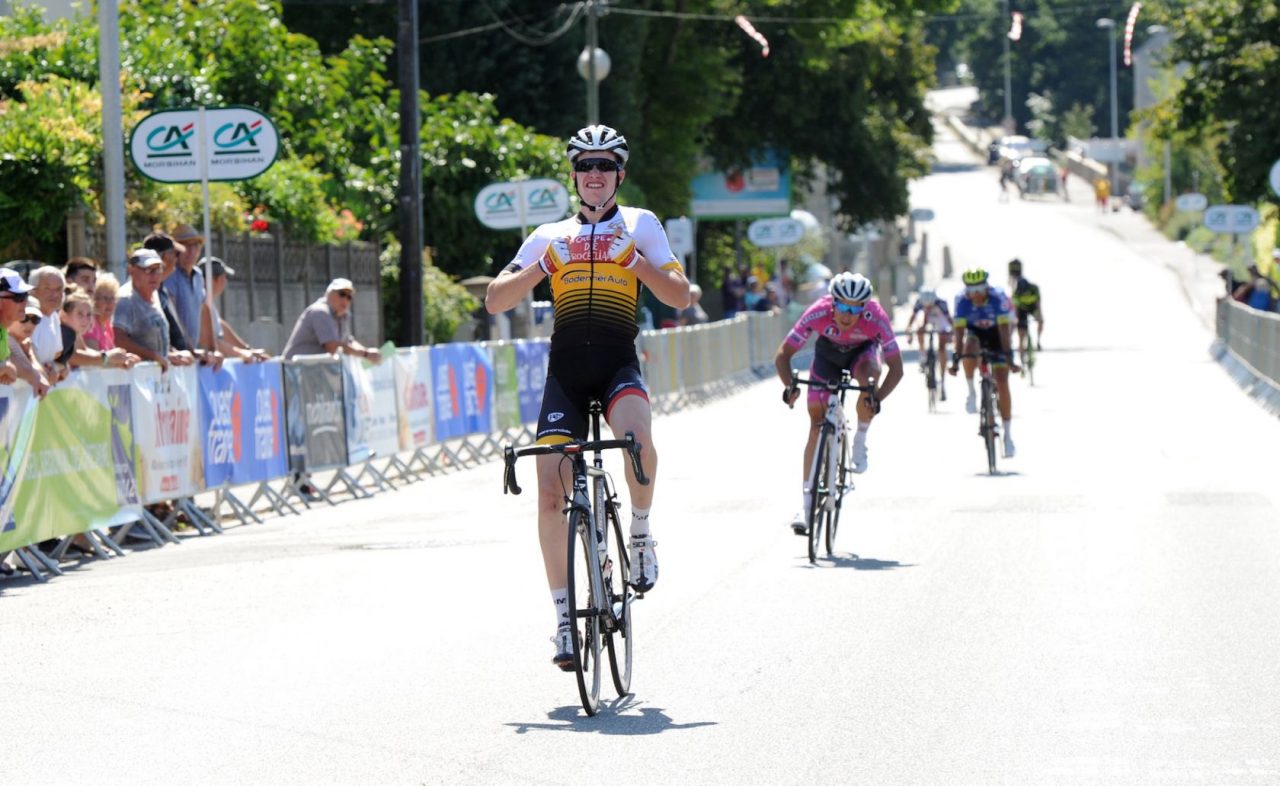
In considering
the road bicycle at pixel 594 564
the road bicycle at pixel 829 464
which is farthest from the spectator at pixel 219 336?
the road bicycle at pixel 594 564

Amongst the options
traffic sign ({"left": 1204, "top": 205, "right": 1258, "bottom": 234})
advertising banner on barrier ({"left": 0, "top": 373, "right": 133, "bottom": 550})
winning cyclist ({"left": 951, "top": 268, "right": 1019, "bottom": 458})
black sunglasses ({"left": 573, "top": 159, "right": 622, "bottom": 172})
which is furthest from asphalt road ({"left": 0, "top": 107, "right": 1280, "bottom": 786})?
traffic sign ({"left": 1204, "top": 205, "right": 1258, "bottom": 234})

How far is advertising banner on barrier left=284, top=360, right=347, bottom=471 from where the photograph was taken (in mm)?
18047

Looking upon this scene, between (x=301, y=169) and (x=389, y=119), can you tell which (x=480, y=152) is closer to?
(x=389, y=119)

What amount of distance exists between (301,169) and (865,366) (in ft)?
53.4

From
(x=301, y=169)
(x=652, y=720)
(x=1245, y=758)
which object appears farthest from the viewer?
(x=301, y=169)

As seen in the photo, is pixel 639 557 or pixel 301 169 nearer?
pixel 639 557

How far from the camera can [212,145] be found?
19.0m

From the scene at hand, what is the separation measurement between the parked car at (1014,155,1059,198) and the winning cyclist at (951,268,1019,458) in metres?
104

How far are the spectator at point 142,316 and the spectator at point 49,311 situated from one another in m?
1.41

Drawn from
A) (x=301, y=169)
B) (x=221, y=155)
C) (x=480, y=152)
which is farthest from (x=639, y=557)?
(x=480, y=152)

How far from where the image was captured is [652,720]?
809cm

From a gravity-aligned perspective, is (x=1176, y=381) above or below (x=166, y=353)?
below

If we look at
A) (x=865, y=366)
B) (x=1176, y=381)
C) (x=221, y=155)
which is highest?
(x=221, y=155)

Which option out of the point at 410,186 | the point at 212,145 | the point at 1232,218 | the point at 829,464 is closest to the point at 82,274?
the point at 212,145
